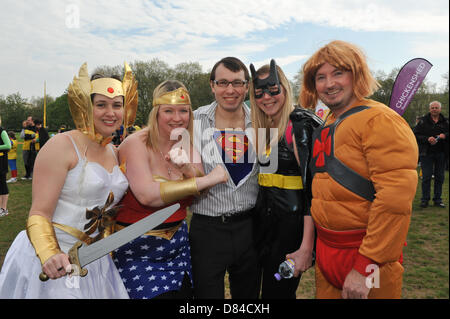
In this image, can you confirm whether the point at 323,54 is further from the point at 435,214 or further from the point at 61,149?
the point at 435,214

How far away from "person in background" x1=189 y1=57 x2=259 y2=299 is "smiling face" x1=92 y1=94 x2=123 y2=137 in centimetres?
75

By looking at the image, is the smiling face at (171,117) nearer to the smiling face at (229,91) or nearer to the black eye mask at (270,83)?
the smiling face at (229,91)

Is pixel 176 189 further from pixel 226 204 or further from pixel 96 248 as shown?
pixel 96 248

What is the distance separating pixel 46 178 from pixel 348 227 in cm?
188

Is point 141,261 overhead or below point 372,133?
below

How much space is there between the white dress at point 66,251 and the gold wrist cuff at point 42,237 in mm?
133

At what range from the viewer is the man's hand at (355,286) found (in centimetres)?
171

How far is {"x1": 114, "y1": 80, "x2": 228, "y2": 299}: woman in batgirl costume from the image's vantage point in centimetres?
217

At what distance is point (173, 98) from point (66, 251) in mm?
1331

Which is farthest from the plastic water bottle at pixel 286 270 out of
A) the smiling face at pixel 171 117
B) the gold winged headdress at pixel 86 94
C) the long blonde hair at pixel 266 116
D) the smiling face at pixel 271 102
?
the gold winged headdress at pixel 86 94
